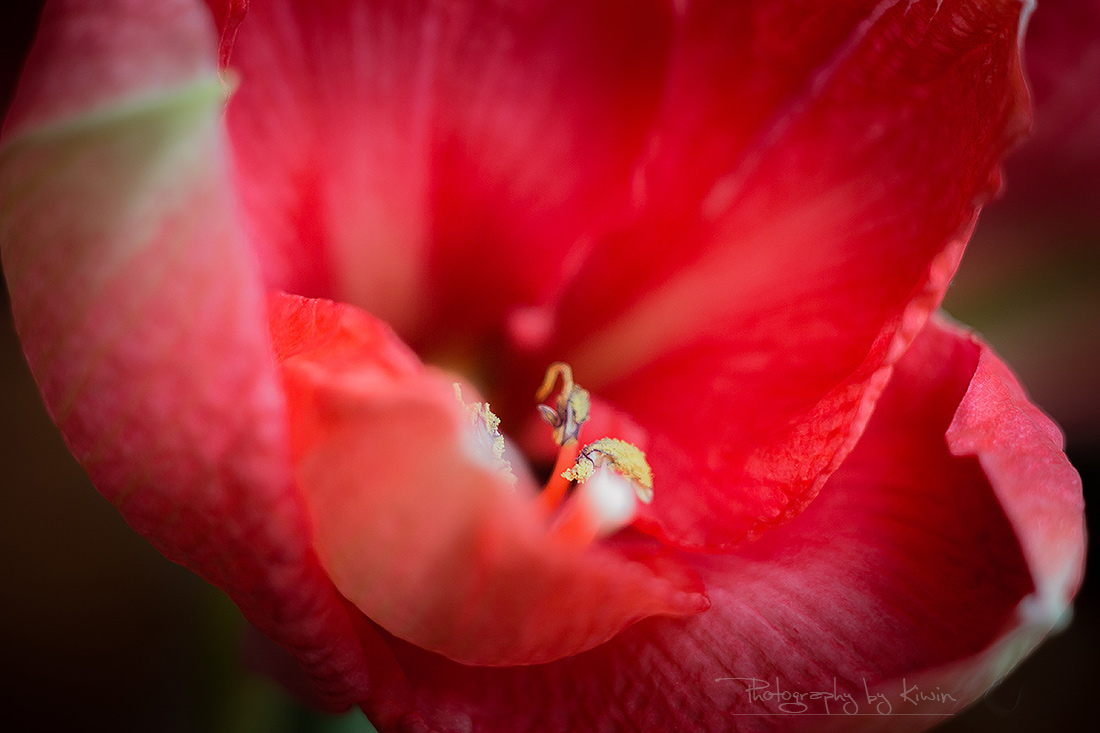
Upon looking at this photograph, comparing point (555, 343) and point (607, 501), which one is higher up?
point (555, 343)

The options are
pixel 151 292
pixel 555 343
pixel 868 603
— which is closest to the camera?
pixel 151 292

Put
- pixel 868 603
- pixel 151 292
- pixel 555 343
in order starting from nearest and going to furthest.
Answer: pixel 151 292 < pixel 868 603 < pixel 555 343

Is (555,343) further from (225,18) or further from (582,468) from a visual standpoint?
(225,18)

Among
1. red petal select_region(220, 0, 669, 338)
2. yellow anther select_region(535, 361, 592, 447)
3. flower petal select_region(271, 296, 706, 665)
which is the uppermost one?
red petal select_region(220, 0, 669, 338)

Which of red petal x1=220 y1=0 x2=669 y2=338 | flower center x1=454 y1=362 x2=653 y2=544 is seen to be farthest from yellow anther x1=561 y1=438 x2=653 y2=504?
red petal x1=220 y1=0 x2=669 y2=338

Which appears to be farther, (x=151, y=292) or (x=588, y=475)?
(x=588, y=475)

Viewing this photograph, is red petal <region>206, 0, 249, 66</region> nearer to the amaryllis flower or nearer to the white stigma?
the amaryllis flower

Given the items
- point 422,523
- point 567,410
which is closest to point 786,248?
point 567,410

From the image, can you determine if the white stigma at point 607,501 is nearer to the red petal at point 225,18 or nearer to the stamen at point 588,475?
the stamen at point 588,475
